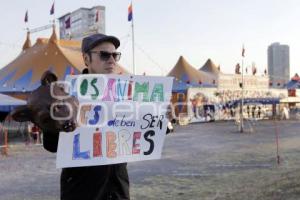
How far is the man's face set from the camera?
240 centimetres

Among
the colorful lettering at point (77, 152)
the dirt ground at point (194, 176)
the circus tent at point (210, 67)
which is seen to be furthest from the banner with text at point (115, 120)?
the circus tent at point (210, 67)

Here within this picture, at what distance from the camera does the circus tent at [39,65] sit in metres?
23.3

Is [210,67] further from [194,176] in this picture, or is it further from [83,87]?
[83,87]

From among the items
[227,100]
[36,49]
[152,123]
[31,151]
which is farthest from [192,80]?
[152,123]

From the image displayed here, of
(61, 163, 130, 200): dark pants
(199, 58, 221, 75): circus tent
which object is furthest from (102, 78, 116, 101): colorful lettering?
(199, 58, 221, 75): circus tent

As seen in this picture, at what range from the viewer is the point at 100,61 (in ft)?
7.98

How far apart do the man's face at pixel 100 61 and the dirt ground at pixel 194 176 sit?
4704 millimetres

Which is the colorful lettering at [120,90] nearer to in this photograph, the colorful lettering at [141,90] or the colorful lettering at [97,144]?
the colorful lettering at [141,90]

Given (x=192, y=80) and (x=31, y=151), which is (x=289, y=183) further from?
Result: (x=192, y=80)

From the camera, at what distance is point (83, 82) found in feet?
8.22

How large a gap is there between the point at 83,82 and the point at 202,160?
9488 millimetres

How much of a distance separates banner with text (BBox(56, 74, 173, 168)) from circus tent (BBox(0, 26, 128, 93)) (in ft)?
64.7

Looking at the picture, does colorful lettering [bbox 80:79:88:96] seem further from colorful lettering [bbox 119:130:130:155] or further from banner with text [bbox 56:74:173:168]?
colorful lettering [bbox 119:130:130:155]

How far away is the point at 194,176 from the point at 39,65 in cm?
1734
